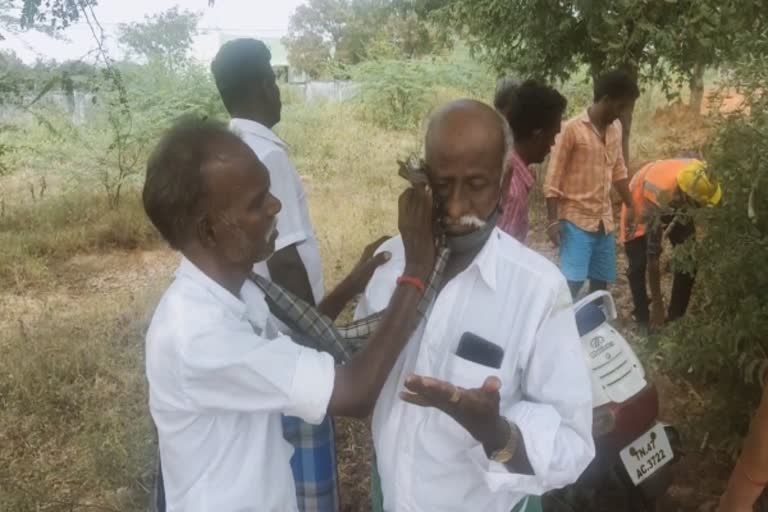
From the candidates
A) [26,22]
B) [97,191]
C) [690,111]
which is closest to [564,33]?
[26,22]

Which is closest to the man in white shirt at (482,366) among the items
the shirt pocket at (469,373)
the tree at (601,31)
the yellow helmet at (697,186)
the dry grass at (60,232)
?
the shirt pocket at (469,373)

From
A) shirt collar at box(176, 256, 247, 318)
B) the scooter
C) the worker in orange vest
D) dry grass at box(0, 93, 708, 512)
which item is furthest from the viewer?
the worker in orange vest

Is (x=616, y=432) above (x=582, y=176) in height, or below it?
below

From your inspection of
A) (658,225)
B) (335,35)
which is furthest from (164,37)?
(335,35)

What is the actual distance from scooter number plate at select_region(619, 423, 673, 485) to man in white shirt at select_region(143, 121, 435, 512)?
1.25 m

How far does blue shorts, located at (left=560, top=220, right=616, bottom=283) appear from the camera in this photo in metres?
4.34

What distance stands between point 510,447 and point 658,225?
2.86 m

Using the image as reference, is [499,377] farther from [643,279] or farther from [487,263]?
[643,279]

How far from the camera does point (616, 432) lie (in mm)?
2139

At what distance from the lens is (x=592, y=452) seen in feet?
4.44

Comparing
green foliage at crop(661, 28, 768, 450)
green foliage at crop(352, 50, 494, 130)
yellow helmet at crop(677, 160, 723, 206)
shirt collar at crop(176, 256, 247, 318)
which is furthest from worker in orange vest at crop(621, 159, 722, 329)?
green foliage at crop(352, 50, 494, 130)

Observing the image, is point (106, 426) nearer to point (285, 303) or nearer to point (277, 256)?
point (277, 256)

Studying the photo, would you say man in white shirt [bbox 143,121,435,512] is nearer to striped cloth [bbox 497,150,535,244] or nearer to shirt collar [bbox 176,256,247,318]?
shirt collar [bbox 176,256,247,318]

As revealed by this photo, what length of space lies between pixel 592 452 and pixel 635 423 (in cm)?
91
